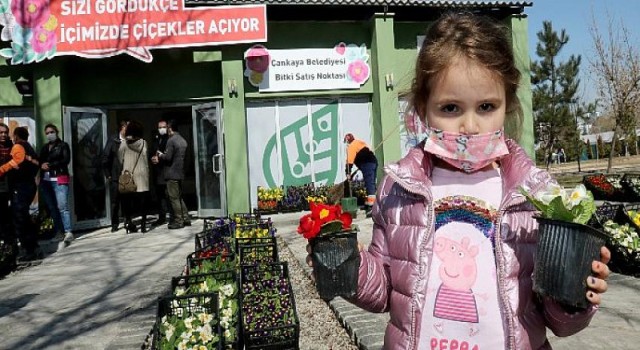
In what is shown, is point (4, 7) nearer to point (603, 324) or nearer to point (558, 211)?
point (603, 324)

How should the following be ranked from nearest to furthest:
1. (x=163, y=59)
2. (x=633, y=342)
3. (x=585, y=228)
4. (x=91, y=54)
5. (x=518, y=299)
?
(x=585, y=228)
(x=518, y=299)
(x=633, y=342)
(x=91, y=54)
(x=163, y=59)

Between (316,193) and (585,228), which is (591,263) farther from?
(316,193)

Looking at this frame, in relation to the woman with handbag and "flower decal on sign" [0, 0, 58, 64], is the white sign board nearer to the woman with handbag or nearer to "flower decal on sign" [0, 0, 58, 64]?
the woman with handbag

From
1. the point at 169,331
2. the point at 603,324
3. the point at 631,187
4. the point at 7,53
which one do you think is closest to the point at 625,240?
the point at 603,324

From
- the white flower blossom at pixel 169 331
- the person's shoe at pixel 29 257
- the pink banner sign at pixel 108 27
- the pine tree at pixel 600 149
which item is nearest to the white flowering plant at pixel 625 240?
the white flower blossom at pixel 169 331

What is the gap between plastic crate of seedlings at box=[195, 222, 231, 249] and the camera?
5602 mm

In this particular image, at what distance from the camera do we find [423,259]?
146 cm

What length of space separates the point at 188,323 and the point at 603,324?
288 cm

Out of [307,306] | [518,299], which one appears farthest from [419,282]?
[307,306]

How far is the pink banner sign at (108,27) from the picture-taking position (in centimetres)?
1041

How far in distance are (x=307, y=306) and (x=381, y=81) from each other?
850cm

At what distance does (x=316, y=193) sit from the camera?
1173 centimetres

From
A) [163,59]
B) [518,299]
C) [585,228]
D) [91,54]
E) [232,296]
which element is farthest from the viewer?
[163,59]

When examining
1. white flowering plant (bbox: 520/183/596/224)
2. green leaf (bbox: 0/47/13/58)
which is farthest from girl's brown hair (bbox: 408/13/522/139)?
green leaf (bbox: 0/47/13/58)
